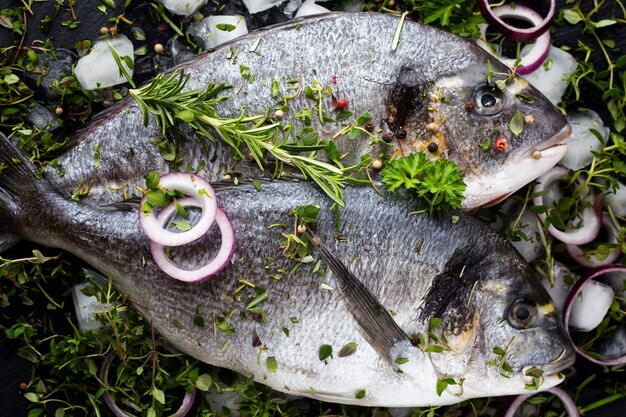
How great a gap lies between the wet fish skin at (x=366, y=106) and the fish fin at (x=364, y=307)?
342 millimetres

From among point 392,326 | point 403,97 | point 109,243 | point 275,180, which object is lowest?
point 392,326

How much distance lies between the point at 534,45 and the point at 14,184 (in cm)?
195

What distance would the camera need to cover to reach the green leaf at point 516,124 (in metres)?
2.45

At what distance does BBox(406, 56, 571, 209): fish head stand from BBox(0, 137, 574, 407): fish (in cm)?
19

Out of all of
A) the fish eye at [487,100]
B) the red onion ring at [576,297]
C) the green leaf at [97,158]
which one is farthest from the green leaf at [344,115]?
the red onion ring at [576,297]

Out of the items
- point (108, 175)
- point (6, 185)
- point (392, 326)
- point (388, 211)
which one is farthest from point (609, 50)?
point (6, 185)

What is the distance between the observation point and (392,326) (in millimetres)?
2416

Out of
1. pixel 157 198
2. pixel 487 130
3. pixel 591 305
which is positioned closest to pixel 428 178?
pixel 487 130

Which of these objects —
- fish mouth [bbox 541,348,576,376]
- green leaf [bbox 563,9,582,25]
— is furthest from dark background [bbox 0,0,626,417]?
fish mouth [bbox 541,348,576,376]

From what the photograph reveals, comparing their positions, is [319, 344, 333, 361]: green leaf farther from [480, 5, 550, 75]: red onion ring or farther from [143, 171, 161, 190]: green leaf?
[480, 5, 550, 75]: red onion ring

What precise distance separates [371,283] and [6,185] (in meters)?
1.25

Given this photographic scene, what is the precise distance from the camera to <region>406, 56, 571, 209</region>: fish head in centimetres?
246

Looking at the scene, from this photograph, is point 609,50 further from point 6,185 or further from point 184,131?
point 6,185

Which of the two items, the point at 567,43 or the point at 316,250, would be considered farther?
the point at 567,43
